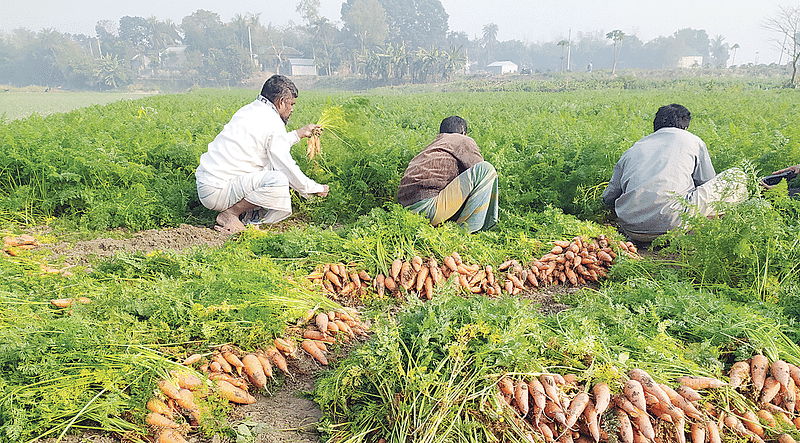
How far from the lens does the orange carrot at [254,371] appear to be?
8.98 ft

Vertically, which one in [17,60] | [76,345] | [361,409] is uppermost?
[17,60]

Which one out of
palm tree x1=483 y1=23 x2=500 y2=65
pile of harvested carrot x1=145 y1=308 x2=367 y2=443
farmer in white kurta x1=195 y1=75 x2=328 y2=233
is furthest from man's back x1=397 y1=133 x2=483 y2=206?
palm tree x1=483 y1=23 x2=500 y2=65

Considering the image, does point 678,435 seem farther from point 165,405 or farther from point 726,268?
point 165,405

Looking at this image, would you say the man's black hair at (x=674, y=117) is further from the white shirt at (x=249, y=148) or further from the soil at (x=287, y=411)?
the white shirt at (x=249, y=148)

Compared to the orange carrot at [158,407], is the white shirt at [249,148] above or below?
above

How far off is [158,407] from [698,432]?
241 centimetres

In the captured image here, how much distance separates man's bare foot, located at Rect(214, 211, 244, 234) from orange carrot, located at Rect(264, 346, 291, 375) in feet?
9.17

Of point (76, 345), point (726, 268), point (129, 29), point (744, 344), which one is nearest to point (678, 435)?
point (744, 344)

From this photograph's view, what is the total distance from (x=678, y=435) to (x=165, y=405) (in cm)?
230

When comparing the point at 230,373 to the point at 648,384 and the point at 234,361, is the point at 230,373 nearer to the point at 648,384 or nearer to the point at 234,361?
the point at 234,361

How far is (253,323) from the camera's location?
2920mm

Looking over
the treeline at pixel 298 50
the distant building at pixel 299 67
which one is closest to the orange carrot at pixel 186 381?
the treeline at pixel 298 50

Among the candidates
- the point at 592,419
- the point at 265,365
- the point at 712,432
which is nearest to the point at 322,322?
the point at 265,365

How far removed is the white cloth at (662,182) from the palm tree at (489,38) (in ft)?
436
